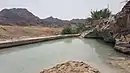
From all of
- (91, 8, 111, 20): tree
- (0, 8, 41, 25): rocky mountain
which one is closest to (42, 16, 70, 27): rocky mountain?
(0, 8, 41, 25): rocky mountain

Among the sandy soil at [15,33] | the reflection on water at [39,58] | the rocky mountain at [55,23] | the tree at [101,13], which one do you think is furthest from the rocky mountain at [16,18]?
→ the reflection on water at [39,58]

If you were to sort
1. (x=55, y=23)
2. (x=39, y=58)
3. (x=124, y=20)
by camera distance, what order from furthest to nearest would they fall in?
(x=55, y=23) < (x=124, y=20) < (x=39, y=58)

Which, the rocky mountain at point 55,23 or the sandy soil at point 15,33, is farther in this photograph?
the rocky mountain at point 55,23

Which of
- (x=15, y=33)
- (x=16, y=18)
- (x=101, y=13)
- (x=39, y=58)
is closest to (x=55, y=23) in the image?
(x=16, y=18)

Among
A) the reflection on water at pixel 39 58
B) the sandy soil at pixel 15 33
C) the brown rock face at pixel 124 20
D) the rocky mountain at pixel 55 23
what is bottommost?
the reflection on water at pixel 39 58

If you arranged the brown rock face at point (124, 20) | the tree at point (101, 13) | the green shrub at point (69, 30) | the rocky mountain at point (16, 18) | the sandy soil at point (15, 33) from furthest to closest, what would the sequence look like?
the rocky mountain at point (16, 18)
the tree at point (101, 13)
the green shrub at point (69, 30)
the sandy soil at point (15, 33)
the brown rock face at point (124, 20)

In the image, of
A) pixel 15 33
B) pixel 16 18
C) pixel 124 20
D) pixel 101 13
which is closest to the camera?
pixel 124 20

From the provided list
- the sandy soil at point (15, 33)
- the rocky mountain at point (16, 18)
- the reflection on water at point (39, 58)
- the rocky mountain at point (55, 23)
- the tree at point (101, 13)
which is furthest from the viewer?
the rocky mountain at point (55, 23)

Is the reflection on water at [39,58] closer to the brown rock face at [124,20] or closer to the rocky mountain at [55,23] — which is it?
the brown rock face at [124,20]

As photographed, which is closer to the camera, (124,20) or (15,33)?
(124,20)

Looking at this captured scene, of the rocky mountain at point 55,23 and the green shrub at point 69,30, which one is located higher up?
the rocky mountain at point 55,23

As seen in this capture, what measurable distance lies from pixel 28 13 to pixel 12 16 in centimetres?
1879

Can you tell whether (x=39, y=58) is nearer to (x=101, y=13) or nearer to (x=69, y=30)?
(x=69, y=30)

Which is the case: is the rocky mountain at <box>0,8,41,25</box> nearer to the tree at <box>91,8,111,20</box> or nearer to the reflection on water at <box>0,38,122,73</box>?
the tree at <box>91,8,111,20</box>
